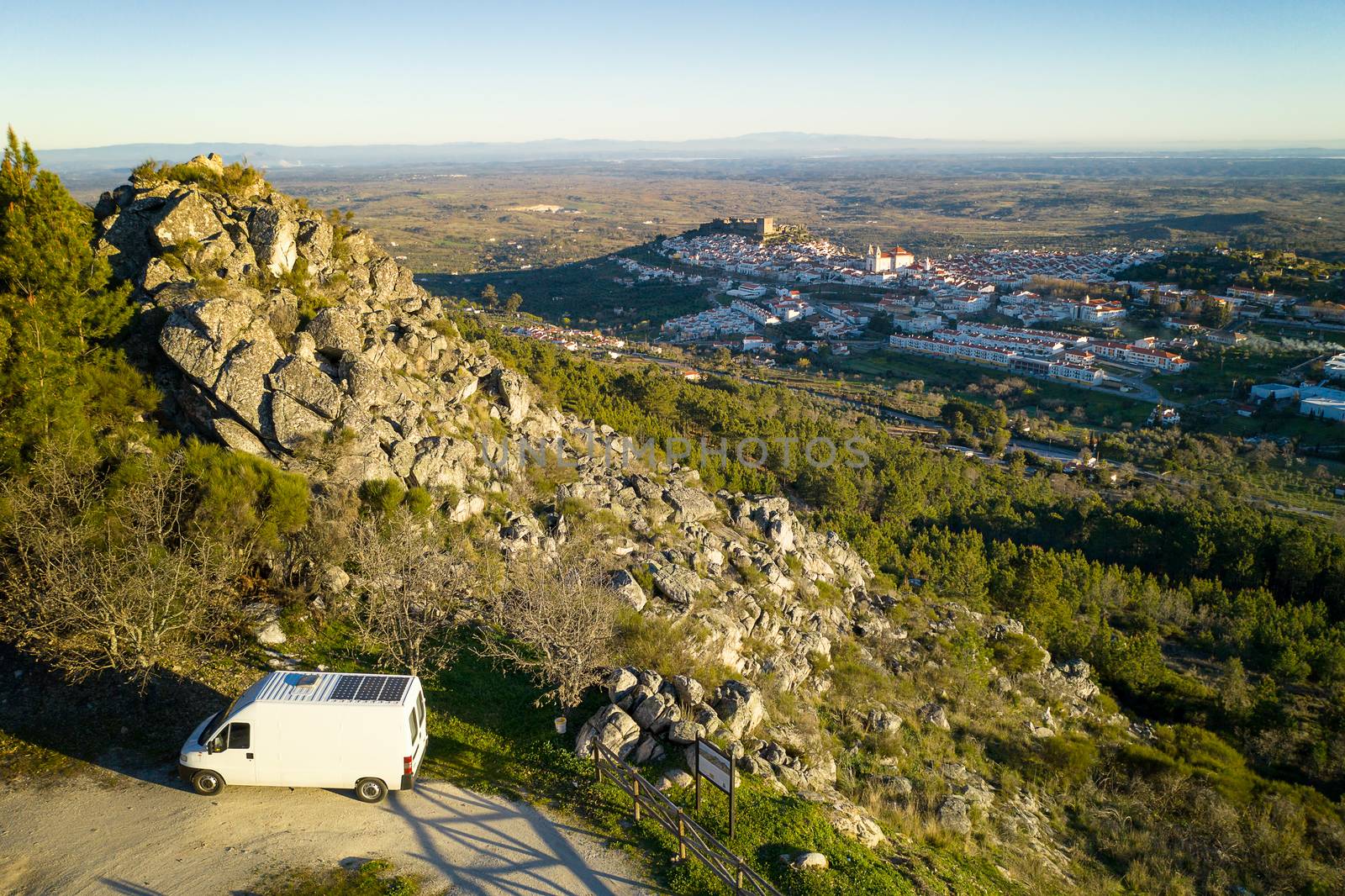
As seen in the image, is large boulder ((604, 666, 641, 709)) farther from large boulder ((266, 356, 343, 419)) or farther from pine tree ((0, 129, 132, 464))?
pine tree ((0, 129, 132, 464))

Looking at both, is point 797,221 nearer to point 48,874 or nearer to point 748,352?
point 748,352

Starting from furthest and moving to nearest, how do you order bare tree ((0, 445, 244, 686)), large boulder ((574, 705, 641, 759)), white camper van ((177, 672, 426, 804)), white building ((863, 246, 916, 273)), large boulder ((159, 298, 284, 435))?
1. white building ((863, 246, 916, 273))
2. large boulder ((159, 298, 284, 435))
3. bare tree ((0, 445, 244, 686))
4. large boulder ((574, 705, 641, 759))
5. white camper van ((177, 672, 426, 804))

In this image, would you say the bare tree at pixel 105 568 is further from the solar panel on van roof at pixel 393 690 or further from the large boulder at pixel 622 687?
the large boulder at pixel 622 687

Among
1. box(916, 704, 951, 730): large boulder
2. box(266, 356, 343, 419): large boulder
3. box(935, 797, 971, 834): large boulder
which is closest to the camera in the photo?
box(935, 797, 971, 834): large boulder

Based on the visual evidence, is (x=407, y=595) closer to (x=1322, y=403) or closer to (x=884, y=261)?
(x=1322, y=403)

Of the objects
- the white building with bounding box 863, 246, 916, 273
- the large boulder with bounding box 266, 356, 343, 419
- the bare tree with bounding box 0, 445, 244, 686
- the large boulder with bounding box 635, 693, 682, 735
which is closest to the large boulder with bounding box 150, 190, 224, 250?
the large boulder with bounding box 266, 356, 343, 419

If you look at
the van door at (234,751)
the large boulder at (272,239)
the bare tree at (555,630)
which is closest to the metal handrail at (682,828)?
the bare tree at (555,630)

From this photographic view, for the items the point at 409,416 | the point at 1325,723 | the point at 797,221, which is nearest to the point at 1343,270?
the point at 1325,723
